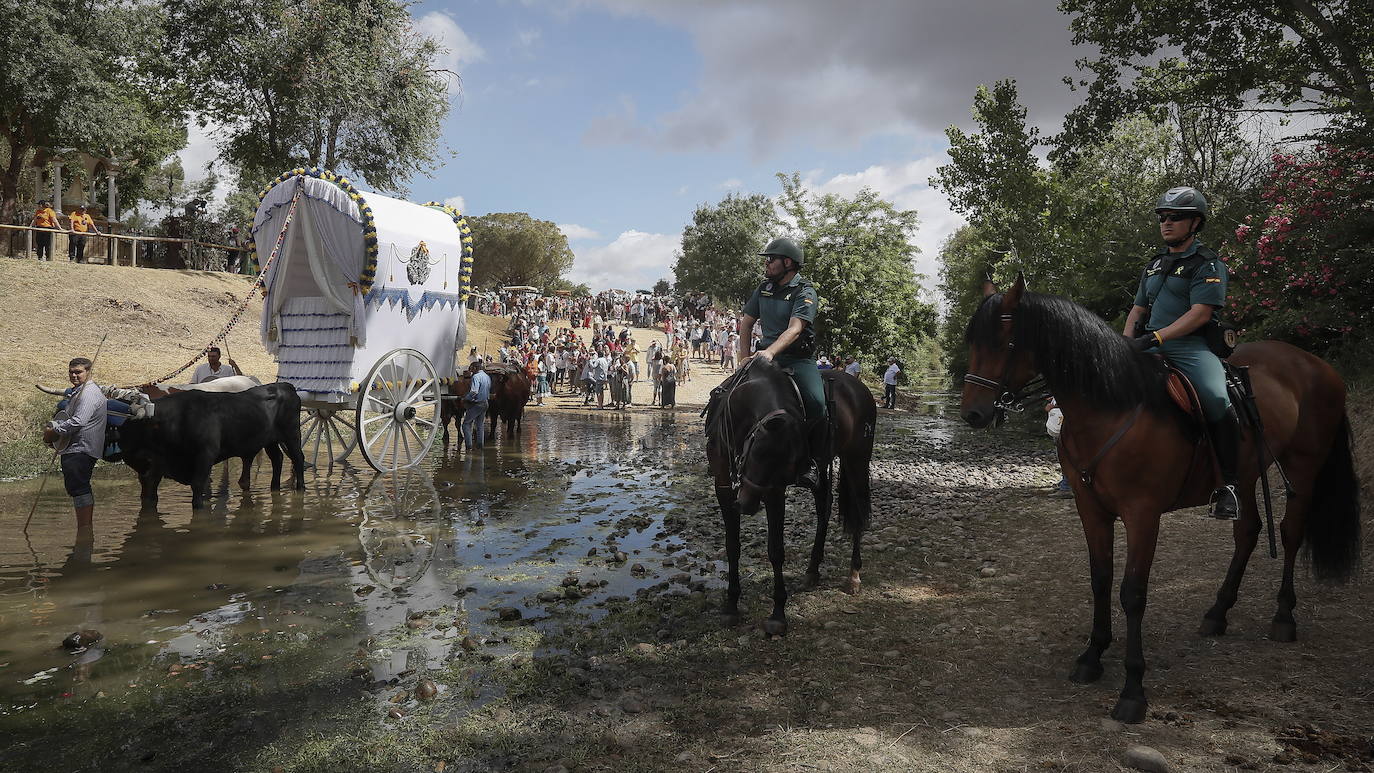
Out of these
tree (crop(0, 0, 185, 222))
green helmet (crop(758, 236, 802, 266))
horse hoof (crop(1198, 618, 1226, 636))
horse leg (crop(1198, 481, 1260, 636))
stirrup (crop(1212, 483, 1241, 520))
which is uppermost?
tree (crop(0, 0, 185, 222))

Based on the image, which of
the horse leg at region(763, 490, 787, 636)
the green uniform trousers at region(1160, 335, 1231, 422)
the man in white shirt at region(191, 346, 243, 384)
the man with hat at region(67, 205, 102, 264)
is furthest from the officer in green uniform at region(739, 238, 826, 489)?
the man with hat at region(67, 205, 102, 264)

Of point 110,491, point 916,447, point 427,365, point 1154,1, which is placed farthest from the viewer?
point 916,447

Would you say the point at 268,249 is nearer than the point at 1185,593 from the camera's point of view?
No

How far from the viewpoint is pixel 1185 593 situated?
19.1 ft

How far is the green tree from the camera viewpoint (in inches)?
1132

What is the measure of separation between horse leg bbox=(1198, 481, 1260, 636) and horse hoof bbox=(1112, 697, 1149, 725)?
1.60 m

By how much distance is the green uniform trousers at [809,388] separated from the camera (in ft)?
19.0

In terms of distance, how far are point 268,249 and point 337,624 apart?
24.9ft

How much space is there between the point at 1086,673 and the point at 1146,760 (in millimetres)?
1081

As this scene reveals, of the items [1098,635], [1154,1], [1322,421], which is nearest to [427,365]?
[1098,635]

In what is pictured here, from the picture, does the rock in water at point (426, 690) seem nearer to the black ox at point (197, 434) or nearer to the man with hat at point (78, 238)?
the black ox at point (197, 434)

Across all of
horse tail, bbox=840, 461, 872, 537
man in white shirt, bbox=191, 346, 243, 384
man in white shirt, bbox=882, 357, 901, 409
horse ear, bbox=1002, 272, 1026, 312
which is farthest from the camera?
man in white shirt, bbox=882, 357, 901, 409

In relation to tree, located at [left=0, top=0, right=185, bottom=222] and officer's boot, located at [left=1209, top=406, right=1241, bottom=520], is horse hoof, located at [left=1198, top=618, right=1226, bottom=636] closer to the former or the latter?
officer's boot, located at [left=1209, top=406, right=1241, bottom=520]

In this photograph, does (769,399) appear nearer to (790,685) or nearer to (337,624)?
(790,685)
